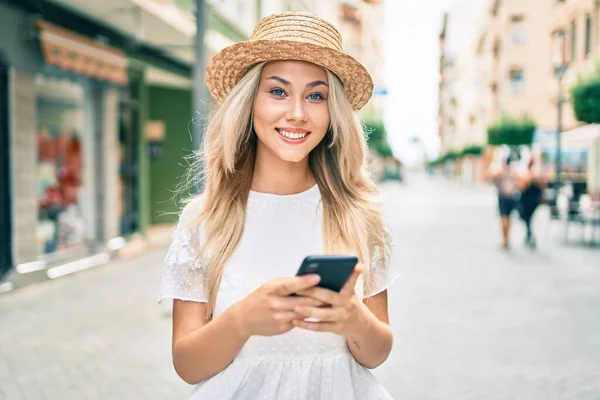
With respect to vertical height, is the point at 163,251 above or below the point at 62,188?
below

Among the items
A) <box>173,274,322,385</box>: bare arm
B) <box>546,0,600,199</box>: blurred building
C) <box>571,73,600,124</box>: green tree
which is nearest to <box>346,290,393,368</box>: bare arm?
<box>173,274,322,385</box>: bare arm

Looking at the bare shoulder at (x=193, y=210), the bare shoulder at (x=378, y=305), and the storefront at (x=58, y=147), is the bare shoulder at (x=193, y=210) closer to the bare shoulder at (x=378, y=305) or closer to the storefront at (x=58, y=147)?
the bare shoulder at (x=378, y=305)

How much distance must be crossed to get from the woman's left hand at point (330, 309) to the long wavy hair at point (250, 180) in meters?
0.42

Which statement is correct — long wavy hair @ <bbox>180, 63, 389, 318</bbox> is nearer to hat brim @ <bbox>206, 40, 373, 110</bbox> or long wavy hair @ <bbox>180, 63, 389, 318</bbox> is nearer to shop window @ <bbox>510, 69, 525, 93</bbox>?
hat brim @ <bbox>206, 40, 373, 110</bbox>

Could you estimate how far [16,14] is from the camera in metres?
8.18

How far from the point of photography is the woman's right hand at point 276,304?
1298 mm

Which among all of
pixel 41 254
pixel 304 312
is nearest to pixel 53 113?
pixel 41 254

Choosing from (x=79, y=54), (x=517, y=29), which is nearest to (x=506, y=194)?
(x=79, y=54)

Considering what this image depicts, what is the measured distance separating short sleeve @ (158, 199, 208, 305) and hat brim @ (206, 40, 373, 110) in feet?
1.62

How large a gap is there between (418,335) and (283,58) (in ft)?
15.6

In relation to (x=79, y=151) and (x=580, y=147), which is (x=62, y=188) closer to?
(x=79, y=151)

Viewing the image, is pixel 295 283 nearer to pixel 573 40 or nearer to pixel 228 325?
pixel 228 325

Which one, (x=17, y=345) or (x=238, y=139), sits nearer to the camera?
(x=238, y=139)

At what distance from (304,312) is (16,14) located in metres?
8.20
